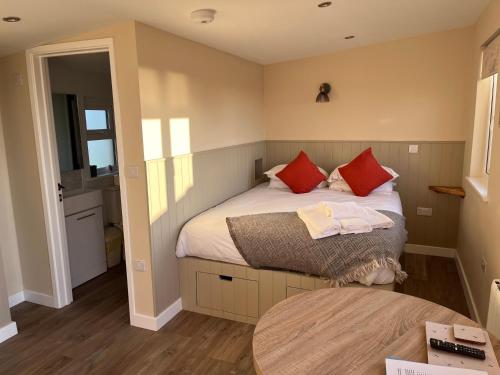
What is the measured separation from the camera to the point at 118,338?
272 centimetres

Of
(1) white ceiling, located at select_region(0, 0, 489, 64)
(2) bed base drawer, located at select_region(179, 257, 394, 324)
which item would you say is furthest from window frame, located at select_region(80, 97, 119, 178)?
(2) bed base drawer, located at select_region(179, 257, 394, 324)

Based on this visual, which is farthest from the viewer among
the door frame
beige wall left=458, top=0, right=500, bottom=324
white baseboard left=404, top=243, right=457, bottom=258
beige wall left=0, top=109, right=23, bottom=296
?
white baseboard left=404, top=243, right=457, bottom=258

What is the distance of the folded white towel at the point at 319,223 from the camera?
8.46 feet

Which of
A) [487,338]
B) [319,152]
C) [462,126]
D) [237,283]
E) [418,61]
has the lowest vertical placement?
[237,283]

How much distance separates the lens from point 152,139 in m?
2.67

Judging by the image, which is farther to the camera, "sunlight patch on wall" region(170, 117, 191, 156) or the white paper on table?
"sunlight patch on wall" region(170, 117, 191, 156)

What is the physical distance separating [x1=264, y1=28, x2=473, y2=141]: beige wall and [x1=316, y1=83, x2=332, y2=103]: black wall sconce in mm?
68

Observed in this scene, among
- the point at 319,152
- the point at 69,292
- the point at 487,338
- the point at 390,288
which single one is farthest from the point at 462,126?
the point at 69,292

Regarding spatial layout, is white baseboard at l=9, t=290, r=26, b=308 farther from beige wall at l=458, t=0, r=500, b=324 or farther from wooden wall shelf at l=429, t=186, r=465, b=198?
wooden wall shelf at l=429, t=186, r=465, b=198

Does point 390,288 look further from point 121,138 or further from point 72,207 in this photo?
point 72,207

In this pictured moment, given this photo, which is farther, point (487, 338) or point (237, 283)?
point (237, 283)

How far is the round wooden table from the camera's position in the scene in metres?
1.25

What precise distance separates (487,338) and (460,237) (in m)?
2.90

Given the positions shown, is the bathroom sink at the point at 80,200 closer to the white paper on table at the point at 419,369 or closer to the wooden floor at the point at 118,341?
the wooden floor at the point at 118,341
